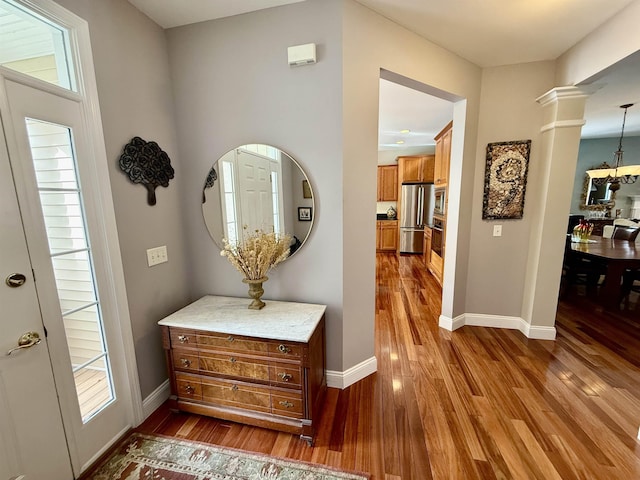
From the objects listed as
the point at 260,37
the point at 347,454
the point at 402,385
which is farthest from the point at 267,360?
the point at 260,37

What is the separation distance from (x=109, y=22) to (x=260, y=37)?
847 millimetres

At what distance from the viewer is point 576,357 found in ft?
7.89

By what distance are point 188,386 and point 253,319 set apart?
2.09ft

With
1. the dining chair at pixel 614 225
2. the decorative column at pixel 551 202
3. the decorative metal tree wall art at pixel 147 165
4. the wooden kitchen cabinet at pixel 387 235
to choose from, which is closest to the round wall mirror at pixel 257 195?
the decorative metal tree wall art at pixel 147 165

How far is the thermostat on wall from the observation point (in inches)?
66.0

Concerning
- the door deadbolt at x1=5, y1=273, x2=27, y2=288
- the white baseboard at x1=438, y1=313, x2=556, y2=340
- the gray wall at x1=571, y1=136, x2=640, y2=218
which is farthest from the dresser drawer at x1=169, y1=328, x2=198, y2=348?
the gray wall at x1=571, y1=136, x2=640, y2=218

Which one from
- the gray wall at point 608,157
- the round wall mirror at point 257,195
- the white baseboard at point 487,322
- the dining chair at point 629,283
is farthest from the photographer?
the gray wall at point 608,157

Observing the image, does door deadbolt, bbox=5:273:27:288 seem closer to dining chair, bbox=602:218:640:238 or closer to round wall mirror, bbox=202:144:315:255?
round wall mirror, bbox=202:144:315:255

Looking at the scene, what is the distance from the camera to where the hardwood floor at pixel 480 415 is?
1.48 m

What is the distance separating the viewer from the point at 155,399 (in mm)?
1908

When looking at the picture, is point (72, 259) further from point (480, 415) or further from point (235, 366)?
point (480, 415)

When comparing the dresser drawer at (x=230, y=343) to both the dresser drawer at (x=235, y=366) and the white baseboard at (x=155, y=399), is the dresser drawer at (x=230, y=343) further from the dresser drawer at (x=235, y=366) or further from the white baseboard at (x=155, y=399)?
the white baseboard at (x=155, y=399)

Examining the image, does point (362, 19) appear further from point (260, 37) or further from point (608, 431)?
point (608, 431)

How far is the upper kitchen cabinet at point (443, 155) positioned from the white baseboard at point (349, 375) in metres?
2.85
